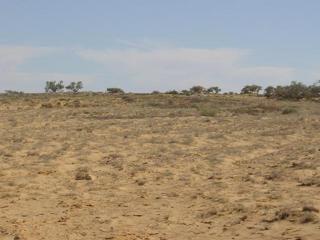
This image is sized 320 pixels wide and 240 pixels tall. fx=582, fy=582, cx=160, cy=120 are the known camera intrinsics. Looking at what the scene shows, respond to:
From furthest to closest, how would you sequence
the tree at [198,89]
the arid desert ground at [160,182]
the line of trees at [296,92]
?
the tree at [198,89] < the line of trees at [296,92] < the arid desert ground at [160,182]

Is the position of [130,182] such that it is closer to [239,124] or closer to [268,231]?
[268,231]

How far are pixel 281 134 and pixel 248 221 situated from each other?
11.1 metres

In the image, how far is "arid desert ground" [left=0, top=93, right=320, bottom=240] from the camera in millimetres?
7141

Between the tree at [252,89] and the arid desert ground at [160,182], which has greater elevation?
the tree at [252,89]

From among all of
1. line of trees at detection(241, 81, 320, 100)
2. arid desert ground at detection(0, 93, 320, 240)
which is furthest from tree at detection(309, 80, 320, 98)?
arid desert ground at detection(0, 93, 320, 240)

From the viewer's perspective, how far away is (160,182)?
10.5m

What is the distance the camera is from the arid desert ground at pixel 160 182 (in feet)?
23.4

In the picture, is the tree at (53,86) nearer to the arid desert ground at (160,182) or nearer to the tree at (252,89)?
the tree at (252,89)

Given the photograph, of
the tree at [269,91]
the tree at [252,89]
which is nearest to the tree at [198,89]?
the tree at [252,89]

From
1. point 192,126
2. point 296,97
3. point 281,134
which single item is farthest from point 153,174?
point 296,97

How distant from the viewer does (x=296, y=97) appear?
4391cm

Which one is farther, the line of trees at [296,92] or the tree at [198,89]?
the tree at [198,89]

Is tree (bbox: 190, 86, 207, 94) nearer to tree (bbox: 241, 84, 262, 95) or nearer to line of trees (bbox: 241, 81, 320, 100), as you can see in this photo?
tree (bbox: 241, 84, 262, 95)

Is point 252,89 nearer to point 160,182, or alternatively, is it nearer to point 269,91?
point 269,91
